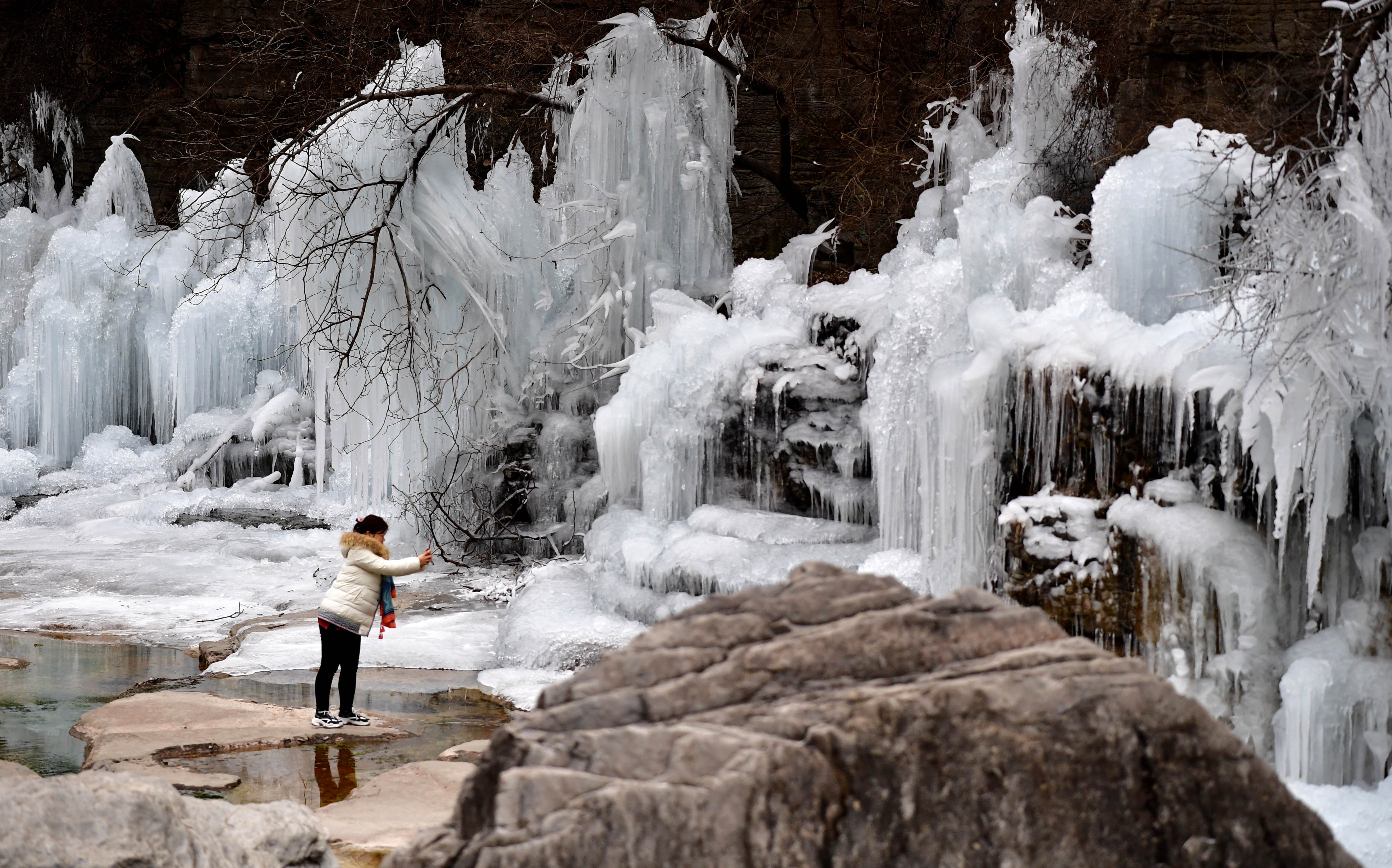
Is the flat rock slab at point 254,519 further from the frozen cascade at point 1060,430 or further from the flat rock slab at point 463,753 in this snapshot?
the flat rock slab at point 463,753

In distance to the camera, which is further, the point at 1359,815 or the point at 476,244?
the point at 476,244

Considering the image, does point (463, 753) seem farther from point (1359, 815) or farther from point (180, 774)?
point (1359, 815)

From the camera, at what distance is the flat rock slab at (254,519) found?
1266 centimetres

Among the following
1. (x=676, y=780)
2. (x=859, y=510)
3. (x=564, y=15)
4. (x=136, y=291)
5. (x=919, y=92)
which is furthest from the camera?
(x=136, y=291)

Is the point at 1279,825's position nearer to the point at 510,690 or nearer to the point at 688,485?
the point at 510,690

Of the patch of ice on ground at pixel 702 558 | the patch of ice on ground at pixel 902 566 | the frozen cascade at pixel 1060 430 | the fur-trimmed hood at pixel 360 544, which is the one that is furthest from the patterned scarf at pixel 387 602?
the patch of ice on ground at pixel 902 566

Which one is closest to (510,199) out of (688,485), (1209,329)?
(688,485)

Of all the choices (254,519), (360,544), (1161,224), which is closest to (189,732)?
(360,544)

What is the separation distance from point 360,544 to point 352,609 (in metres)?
0.30

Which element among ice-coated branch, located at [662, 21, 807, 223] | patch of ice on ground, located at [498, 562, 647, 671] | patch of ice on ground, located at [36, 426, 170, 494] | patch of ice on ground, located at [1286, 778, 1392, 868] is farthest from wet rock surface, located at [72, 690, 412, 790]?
patch of ice on ground, located at [36, 426, 170, 494]

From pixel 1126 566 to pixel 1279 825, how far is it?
3502 mm

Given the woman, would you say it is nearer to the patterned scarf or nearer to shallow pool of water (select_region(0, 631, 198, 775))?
the patterned scarf

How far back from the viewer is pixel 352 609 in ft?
19.9

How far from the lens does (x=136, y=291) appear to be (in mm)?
16125
